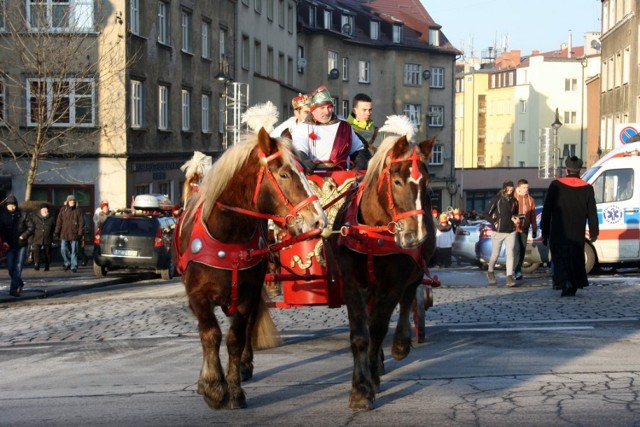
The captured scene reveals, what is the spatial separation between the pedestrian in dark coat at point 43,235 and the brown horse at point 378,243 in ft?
69.1

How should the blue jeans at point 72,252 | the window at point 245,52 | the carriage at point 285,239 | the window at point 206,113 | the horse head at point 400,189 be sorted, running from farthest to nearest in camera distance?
the window at point 245,52 → the window at point 206,113 → the blue jeans at point 72,252 → the horse head at point 400,189 → the carriage at point 285,239

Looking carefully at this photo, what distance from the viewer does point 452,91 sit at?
85.4 m

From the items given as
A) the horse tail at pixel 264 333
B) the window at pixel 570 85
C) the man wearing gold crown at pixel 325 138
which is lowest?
the horse tail at pixel 264 333

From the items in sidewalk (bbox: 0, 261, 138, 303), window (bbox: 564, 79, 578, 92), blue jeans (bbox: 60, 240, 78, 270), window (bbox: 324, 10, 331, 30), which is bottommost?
sidewalk (bbox: 0, 261, 138, 303)

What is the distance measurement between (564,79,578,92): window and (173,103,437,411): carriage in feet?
324

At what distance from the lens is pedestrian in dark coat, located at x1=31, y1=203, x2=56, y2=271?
28.5m

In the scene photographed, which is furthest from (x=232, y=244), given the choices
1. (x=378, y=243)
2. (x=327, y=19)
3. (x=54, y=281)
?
(x=327, y=19)

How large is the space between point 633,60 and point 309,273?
144 feet

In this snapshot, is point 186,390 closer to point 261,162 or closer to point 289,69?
point 261,162

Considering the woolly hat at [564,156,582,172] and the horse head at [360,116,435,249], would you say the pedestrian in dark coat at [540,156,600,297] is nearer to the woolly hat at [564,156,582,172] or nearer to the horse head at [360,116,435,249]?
the woolly hat at [564,156,582,172]

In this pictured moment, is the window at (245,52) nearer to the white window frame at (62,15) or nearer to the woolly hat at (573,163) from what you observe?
the white window frame at (62,15)

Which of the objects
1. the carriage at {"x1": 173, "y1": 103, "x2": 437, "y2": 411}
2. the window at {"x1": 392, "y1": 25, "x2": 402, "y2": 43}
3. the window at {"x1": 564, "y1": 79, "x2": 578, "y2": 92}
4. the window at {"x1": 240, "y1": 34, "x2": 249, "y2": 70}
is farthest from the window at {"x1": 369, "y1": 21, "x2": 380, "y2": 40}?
the carriage at {"x1": 173, "y1": 103, "x2": 437, "y2": 411}

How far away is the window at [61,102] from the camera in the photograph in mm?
30547

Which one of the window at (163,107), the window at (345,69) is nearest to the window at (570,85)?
the window at (345,69)
